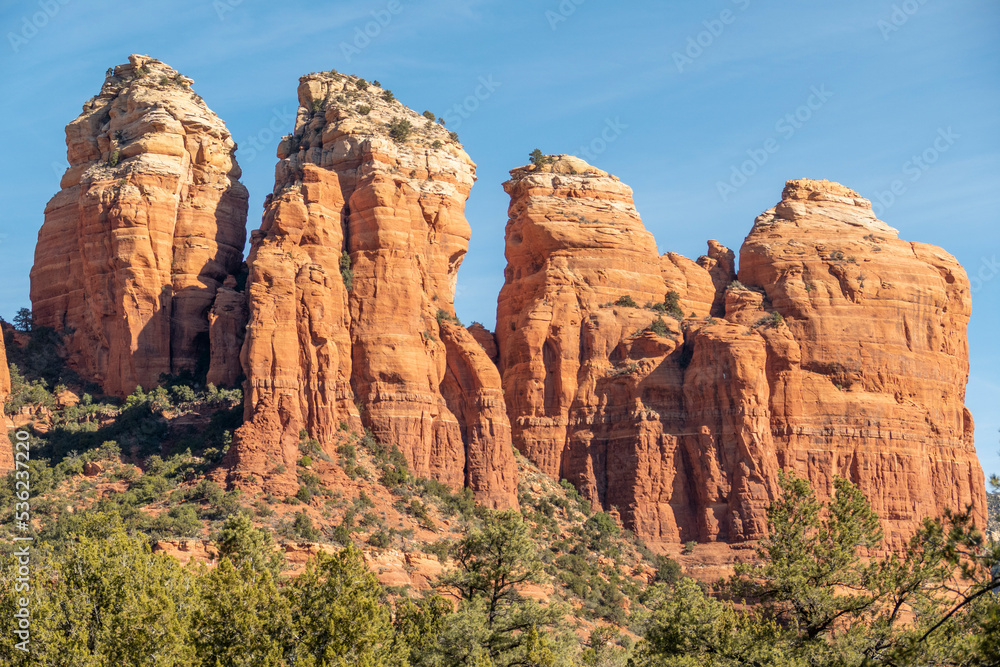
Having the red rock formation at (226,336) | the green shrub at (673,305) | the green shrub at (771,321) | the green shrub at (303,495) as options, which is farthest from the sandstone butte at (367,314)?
the green shrub at (771,321)

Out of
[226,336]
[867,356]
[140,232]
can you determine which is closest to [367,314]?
[226,336]

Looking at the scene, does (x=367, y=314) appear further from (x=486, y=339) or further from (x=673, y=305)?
(x=673, y=305)

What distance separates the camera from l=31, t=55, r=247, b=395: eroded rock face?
288 feet

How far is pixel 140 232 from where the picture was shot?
87750mm

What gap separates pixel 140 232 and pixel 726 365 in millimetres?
38200

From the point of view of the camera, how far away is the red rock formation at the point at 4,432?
74.9m

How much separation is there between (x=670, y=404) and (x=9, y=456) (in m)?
42.1

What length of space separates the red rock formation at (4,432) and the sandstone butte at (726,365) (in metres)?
32.8

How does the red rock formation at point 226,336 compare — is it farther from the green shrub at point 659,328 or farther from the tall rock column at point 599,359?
the green shrub at point 659,328

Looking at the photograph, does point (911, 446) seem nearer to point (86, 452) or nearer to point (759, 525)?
point (759, 525)

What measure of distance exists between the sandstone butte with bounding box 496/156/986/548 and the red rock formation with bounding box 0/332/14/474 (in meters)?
32.8

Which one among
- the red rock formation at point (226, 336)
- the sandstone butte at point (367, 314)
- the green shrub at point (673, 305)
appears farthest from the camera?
the green shrub at point (673, 305)

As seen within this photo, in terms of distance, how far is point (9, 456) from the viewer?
75500 millimetres

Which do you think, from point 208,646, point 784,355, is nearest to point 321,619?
point 208,646
